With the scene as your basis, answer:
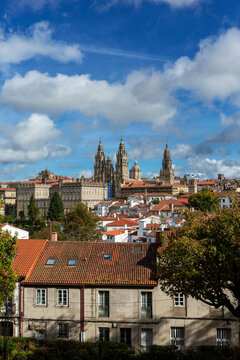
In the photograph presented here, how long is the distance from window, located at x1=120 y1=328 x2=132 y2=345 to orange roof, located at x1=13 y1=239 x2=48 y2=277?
6.10 meters

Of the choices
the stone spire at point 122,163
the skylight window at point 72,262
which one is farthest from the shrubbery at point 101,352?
the stone spire at point 122,163

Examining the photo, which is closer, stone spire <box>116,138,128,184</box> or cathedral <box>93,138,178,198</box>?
cathedral <box>93,138,178,198</box>

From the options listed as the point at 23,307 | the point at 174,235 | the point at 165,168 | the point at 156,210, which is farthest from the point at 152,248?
the point at 165,168

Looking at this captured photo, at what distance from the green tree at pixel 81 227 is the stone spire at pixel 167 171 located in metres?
128

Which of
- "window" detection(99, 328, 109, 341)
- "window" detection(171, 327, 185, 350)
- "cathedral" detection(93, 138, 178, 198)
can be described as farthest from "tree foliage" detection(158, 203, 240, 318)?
"cathedral" detection(93, 138, 178, 198)

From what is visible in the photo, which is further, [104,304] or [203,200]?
[203,200]

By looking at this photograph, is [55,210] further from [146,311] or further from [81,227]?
[146,311]

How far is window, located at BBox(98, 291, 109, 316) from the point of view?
20.3 meters

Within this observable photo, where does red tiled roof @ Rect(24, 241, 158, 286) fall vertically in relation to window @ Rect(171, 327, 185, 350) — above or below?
above

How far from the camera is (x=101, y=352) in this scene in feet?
51.2

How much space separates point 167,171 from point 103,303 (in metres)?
169

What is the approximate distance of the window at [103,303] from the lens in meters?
20.3

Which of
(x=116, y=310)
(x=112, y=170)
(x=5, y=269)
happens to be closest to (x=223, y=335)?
(x=116, y=310)

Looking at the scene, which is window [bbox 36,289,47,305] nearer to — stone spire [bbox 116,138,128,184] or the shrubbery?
the shrubbery
